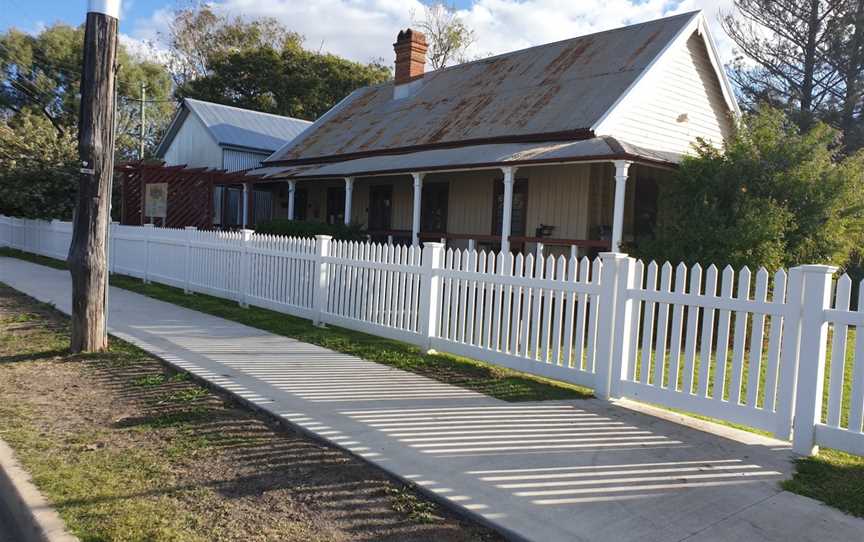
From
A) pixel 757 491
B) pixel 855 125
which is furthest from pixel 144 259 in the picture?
pixel 855 125

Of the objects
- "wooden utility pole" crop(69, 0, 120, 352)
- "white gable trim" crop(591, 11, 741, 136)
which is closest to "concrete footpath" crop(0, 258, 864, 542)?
"wooden utility pole" crop(69, 0, 120, 352)

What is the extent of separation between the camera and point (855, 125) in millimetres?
24125

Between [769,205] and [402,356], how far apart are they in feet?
21.8

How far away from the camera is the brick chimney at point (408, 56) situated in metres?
21.6

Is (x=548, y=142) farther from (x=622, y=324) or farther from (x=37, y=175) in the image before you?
(x=37, y=175)

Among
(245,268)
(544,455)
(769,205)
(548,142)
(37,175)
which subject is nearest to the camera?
(544,455)

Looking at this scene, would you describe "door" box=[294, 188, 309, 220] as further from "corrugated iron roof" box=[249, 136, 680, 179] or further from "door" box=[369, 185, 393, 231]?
"door" box=[369, 185, 393, 231]

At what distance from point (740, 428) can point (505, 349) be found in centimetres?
234

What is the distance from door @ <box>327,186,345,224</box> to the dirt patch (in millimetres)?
15059

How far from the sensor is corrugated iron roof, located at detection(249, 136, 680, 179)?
12281 millimetres

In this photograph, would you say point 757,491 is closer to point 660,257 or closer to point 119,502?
point 119,502

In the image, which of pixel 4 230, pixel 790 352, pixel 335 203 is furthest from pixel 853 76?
pixel 4 230

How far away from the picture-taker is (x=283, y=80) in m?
42.1

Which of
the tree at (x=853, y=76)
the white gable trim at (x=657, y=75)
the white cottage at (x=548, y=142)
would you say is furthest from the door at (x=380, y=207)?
the tree at (x=853, y=76)
